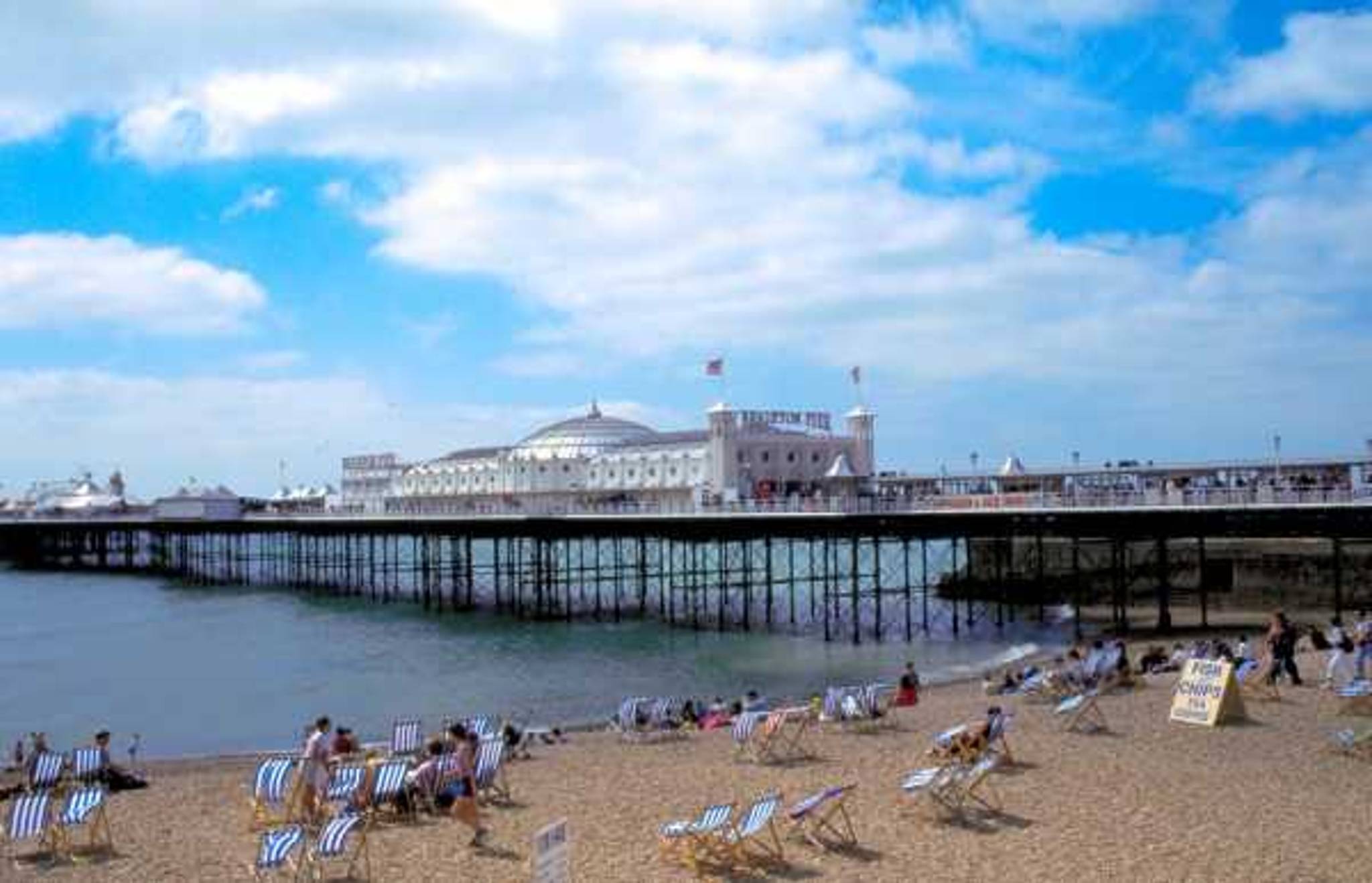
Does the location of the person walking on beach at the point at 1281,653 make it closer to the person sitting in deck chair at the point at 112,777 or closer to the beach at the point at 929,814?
the beach at the point at 929,814

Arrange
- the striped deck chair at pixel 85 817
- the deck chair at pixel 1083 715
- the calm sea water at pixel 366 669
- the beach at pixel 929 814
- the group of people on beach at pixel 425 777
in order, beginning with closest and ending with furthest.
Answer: the beach at pixel 929 814 → the striped deck chair at pixel 85 817 → the group of people on beach at pixel 425 777 → the deck chair at pixel 1083 715 → the calm sea water at pixel 366 669

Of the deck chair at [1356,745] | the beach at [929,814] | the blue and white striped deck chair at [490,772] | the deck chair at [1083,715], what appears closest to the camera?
the beach at [929,814]

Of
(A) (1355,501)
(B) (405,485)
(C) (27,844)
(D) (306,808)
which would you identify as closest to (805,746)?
(D) (306,808)

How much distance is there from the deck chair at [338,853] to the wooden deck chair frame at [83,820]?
2180 millimetres

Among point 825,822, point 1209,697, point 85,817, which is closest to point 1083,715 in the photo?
point 1209,697

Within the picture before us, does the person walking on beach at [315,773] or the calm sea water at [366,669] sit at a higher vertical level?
the person walking on beach at [315,773]

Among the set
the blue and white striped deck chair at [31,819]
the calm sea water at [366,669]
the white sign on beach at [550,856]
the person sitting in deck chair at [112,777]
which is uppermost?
the white sign on beach at [550,856]

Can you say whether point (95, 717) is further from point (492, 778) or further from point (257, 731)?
point (492, 778)

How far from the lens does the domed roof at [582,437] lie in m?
65.2

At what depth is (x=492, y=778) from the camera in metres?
12.6

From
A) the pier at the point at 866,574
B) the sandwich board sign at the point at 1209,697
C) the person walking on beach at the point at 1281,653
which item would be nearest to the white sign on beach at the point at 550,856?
the sandwich board sign at the point at 1209,697

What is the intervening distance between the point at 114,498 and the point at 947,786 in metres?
99.6

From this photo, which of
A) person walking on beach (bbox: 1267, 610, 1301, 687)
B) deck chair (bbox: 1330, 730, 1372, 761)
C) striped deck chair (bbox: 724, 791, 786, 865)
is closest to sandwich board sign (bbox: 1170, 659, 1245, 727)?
deck chair (bbox: 1330, 730, 1372, 761)

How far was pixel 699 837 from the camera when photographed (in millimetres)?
9781
